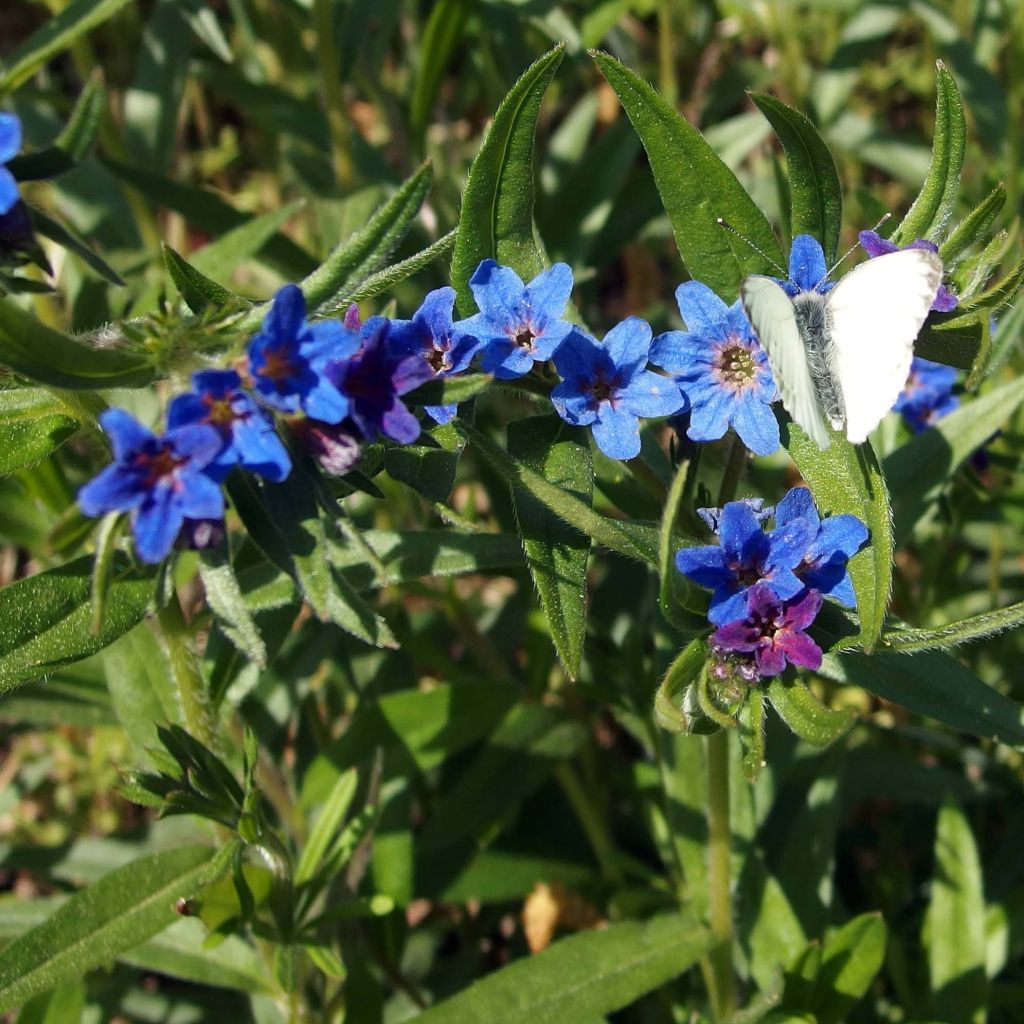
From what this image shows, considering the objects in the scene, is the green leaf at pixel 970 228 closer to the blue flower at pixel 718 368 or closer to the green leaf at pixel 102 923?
the blue flower at pixel 718 368

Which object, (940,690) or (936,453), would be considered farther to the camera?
(936,453)

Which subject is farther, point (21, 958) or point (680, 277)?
point (680, 277)

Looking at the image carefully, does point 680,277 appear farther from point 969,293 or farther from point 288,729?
point 969,293

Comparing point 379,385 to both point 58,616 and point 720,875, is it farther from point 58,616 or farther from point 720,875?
point 720,875

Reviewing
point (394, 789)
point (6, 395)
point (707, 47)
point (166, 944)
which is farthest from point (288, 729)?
point (707, 47)

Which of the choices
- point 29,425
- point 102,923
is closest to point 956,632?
point 29,425
